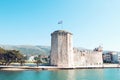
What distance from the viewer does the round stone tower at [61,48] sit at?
55875 mm

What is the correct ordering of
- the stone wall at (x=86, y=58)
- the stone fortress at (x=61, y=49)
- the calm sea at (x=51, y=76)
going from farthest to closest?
the stone wall at (x=86, y=58), the stone fortress at (x=61, y=49), the calm sea at (x=51, y=76)

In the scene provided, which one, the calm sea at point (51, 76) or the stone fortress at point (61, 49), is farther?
the stone fortress at point (61, 49)

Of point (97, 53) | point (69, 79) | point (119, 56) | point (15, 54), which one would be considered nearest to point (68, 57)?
point (15, 54)

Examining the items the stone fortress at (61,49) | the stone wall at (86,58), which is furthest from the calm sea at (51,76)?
the stone wall at (86,58)

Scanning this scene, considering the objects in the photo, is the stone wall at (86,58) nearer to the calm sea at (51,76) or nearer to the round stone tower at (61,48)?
the round stone tower at (61,48)

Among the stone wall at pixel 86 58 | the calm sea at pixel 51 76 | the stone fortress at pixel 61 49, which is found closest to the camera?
the calm sea at pixel 51 76

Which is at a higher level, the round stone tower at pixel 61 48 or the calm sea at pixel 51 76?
the round stone tower at pixel 61 48

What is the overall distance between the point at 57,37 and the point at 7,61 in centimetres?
1237

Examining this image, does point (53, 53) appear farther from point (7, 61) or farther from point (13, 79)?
point (13, 79)

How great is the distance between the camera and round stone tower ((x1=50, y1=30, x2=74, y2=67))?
55.9 metres

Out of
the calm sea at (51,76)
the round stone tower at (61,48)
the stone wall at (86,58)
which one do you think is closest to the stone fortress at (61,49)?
the round stone tower at (61,48)

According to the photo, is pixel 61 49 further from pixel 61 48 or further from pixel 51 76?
pixel 51 76

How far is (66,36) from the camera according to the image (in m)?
56.1

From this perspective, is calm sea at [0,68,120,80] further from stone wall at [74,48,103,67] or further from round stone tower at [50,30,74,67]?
stone wall at [74,48,103,67]
